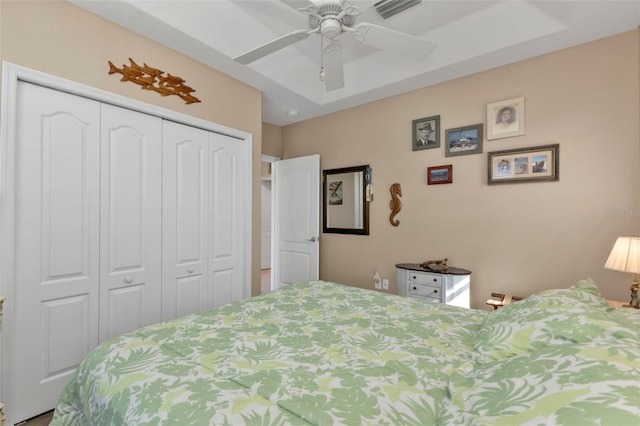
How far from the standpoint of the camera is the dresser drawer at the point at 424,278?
2.68m

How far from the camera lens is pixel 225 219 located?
9.55ft

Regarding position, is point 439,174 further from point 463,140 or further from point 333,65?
point 333,65

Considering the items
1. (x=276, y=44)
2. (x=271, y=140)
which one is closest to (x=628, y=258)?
(x=276, y=44)

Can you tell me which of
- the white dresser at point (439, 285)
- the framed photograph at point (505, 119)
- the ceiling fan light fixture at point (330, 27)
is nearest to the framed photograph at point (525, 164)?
the framed photograph at point (505, 119)

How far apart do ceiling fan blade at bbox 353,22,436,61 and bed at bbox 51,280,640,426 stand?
1.51m

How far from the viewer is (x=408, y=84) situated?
3082 mm

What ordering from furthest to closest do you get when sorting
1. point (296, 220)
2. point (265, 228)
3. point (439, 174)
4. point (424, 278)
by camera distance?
1. point (265, 228)
2. point (296, 220)
3. point (439, 174)
4. point (424, 278)

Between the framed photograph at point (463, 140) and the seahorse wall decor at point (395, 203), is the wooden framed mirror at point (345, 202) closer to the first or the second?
the seahorse wall decor at point (395, 203)

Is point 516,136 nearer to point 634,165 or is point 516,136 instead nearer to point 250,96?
point 634,165

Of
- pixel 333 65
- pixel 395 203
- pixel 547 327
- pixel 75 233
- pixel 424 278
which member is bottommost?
pixel 424 278

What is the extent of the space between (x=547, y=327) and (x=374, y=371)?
604 millimetres

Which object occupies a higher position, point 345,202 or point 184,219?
point 345,202

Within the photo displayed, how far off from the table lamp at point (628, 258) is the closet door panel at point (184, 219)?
3.00 m

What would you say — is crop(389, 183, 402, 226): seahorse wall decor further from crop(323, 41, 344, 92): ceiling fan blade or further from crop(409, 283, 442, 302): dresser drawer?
crop(323, 41, 344, 92): ceiling fan blade
